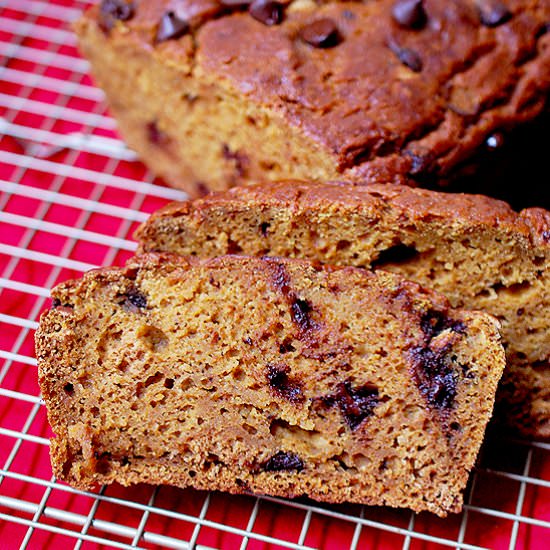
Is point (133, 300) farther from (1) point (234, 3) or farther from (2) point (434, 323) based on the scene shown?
(1) point (234, 3)

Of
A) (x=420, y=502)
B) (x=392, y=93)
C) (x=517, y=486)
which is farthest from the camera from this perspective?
(x=392, y=93)

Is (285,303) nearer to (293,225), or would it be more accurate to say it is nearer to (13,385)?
(293,225)

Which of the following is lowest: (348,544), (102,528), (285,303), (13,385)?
(102,528)

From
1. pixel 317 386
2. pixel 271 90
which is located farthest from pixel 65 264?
pixel 317 386

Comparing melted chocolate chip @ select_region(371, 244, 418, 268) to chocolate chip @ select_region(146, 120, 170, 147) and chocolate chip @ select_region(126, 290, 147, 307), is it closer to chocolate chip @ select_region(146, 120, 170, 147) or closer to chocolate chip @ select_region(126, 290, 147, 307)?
chocolate chip @ select_region(126, 290, 147, 307)

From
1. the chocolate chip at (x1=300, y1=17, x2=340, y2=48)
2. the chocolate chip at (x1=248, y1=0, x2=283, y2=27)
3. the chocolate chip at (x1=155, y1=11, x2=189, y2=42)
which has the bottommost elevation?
the chocolate chip at (x1=155, y1=11, x2=189, y2=42)

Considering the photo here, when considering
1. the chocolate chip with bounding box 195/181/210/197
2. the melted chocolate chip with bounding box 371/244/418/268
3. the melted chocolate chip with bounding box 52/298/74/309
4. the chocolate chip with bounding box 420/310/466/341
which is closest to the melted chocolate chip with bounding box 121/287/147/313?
the melted chocolate chip with bounding box 52/298/74/309

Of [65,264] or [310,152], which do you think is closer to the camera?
[310,152]
